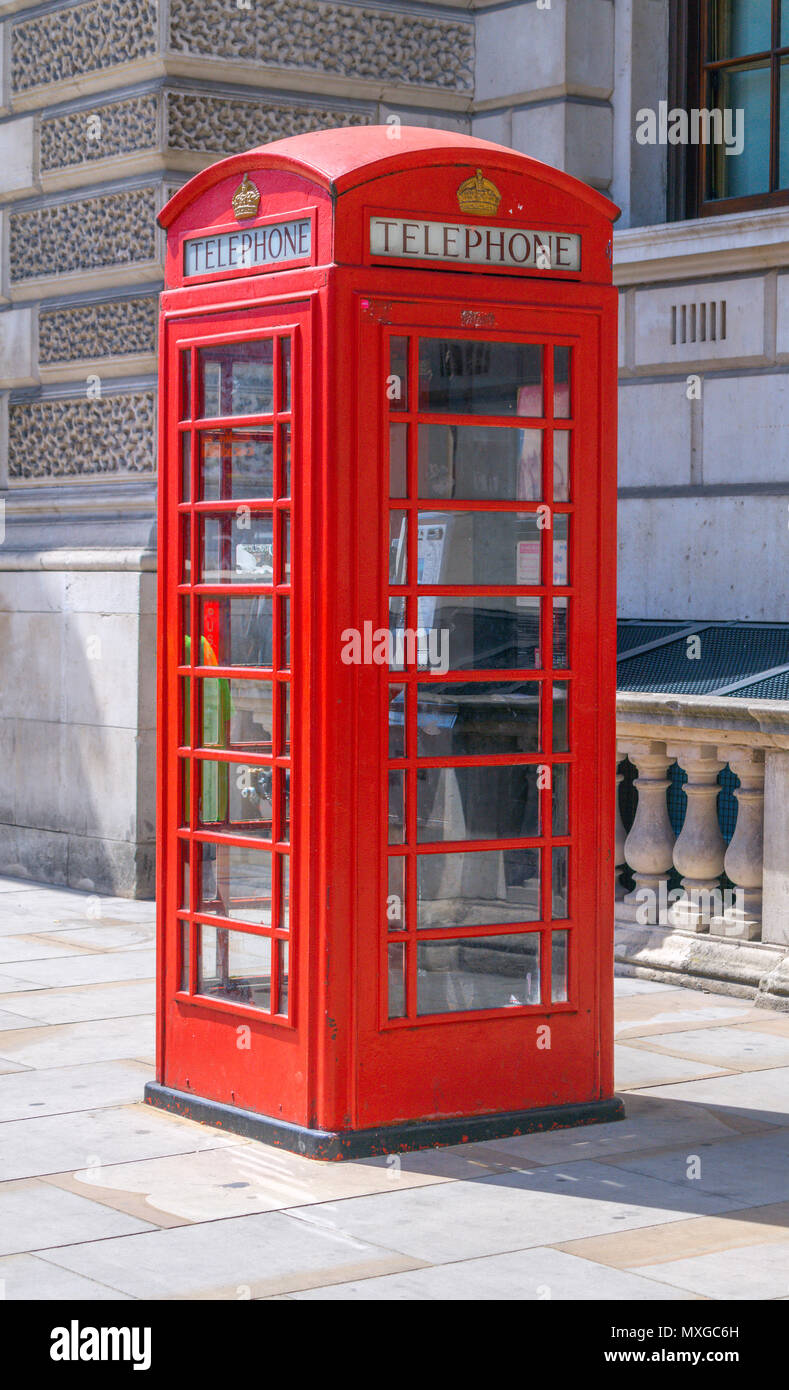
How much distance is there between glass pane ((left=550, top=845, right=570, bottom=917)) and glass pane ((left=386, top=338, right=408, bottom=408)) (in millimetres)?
1231

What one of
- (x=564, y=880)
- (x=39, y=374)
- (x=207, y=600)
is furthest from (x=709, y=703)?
(x=39, y=374)

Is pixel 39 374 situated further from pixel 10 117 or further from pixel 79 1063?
pixel 79 1063

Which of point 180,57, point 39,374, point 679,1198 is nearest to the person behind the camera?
point 679,1198

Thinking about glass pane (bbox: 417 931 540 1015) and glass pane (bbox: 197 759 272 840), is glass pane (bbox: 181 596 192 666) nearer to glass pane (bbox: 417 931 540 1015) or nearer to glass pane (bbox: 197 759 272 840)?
glass pane (bbox: 197 759 272 840)

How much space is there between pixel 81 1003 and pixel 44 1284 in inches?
112

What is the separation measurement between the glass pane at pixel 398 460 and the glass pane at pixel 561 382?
437mm

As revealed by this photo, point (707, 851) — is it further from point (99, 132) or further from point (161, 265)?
point (99, 132)

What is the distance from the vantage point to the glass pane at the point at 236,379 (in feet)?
15.8

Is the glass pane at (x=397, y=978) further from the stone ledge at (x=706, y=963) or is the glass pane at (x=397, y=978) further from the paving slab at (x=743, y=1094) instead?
the stone ledge at (x=706, y=963)

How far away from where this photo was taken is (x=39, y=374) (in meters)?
9.69

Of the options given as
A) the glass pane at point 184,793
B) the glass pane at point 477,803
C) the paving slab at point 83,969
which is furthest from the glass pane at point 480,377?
the paving slab at point 83,969

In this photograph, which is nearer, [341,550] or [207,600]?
A: [341,550]
